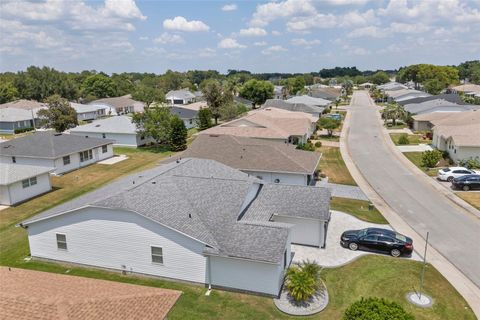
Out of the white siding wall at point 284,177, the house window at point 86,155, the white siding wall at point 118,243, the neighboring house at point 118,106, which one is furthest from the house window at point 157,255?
the neighboring house at point 118,106

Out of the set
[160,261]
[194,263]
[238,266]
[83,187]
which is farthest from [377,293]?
[83,187]

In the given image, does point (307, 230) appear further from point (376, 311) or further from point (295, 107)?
point (295, 107)

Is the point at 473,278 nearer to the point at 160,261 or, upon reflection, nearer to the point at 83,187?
the point at 160,261

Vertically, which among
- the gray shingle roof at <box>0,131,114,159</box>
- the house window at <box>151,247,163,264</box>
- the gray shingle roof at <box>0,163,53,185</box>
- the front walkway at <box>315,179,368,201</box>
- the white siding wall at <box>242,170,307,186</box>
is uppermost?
the gray shingle roof at <box>0,131,114,159</box>

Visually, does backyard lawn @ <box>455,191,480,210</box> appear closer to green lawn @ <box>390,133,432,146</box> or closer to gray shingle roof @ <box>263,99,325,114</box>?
green lawn @ <box>390,133,432,146</box>

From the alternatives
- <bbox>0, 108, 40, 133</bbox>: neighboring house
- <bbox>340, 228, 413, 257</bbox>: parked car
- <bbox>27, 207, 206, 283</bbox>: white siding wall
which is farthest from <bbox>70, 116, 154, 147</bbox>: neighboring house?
<bbox>340, 228, 413, 257</bbox>: parked car

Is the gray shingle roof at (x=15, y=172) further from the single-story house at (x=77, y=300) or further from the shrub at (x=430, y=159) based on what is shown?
the shrub at (x=430, y=159)

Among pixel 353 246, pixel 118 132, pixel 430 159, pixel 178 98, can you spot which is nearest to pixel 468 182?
pixel 430 159
